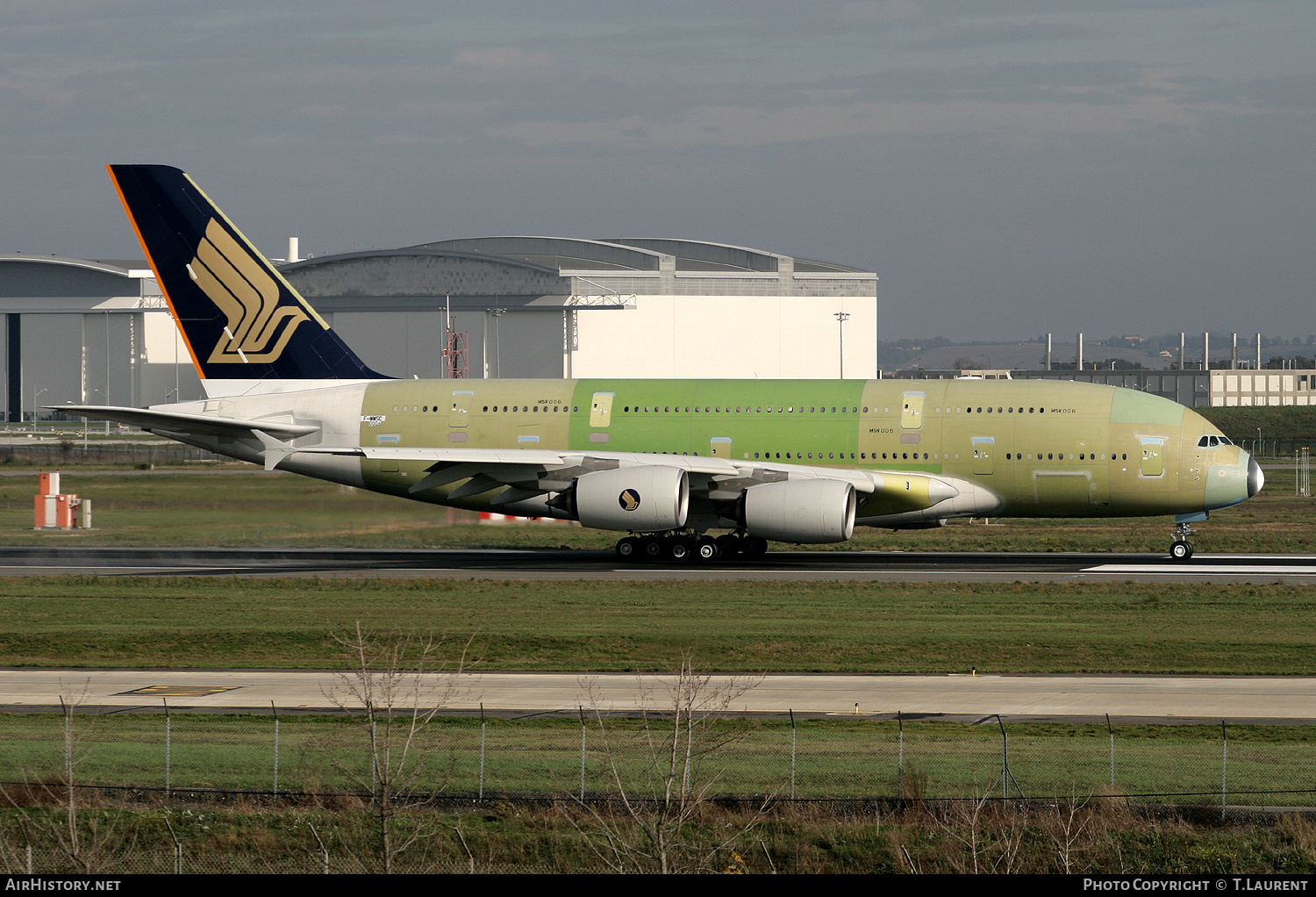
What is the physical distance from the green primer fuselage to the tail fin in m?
3.40

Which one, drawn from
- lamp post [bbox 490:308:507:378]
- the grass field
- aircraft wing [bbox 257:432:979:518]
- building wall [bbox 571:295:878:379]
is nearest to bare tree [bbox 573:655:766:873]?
aircraft wing [bbox 257:432:979:518]

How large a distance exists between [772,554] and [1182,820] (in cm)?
3105

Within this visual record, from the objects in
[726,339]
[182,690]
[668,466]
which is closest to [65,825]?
[182,690]

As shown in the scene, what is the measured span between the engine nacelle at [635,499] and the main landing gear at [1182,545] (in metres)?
15.5

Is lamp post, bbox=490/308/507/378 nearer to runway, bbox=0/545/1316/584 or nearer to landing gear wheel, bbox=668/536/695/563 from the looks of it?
runway, bbox=0/545/1316/584

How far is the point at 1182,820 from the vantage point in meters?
18.3

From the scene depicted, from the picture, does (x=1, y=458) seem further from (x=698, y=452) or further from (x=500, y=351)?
(x=500, y=351)

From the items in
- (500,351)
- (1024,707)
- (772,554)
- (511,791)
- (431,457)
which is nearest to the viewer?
(511,791)

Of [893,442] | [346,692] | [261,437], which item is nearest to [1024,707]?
[346,692]

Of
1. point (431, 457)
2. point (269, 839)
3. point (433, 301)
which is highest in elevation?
point (433, 301)

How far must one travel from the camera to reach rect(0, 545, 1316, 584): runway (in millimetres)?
42688

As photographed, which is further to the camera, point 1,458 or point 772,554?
point 1,458
